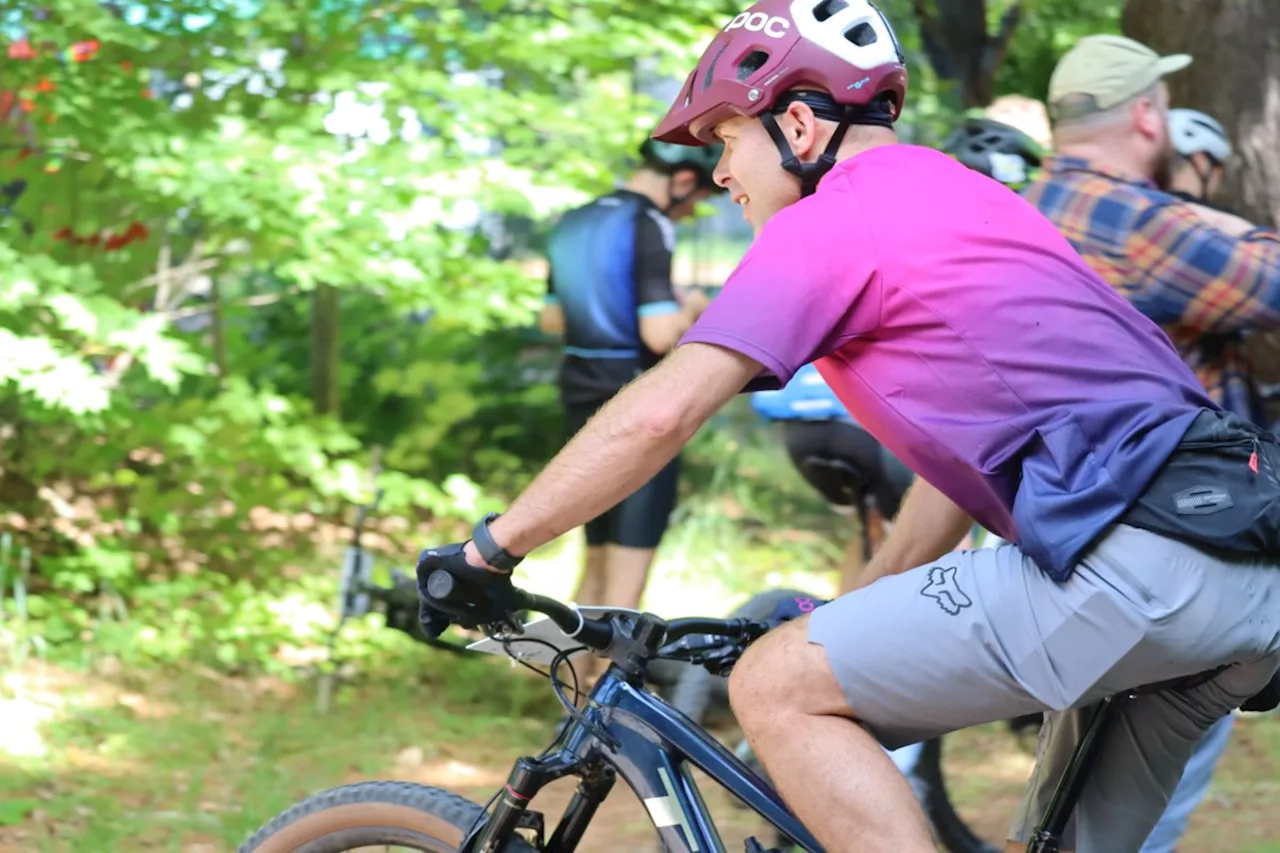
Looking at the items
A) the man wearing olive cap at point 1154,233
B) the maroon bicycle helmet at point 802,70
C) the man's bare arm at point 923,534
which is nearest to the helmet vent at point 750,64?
the maroon bicycle helmet at point 802,70

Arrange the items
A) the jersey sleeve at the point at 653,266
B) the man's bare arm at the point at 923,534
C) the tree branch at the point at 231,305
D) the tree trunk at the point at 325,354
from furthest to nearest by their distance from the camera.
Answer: the tree trunk at the point at 325,354
the tree branch at the point at 231,305
the jersey sleeve at the point at 653,266
the man's bare arm at the point at 923,534

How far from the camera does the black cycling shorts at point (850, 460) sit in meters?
4.61

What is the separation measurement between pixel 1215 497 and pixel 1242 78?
Result: 4.30 m

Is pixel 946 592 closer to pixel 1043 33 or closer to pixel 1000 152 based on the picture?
pixel 1000 152

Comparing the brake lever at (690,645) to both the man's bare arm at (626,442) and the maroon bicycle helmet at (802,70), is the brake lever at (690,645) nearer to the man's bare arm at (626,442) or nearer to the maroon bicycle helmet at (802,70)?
the man's bare arm at (626,442)

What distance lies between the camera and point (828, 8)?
8.00 feet

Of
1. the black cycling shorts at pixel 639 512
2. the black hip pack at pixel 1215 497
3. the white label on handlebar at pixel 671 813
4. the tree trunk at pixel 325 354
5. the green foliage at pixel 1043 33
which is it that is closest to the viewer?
the black hip pack at pixel 1215 497

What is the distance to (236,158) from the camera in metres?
5.22

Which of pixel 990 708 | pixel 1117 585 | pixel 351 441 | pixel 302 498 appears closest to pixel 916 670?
pixel 990 708

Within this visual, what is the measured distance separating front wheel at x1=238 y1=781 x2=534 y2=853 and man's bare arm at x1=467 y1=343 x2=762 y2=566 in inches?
22.1

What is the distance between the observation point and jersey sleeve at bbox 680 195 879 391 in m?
2.07

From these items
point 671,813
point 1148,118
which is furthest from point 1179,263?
point 671,813

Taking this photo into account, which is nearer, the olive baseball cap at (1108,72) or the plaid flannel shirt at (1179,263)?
the plaid flannel shirt at (1179,263)

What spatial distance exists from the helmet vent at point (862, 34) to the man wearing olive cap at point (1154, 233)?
1.32 metres
